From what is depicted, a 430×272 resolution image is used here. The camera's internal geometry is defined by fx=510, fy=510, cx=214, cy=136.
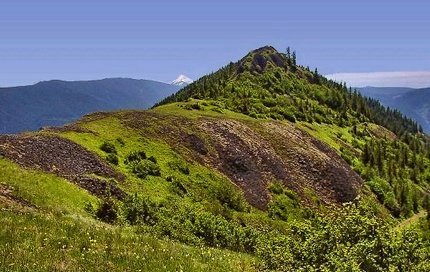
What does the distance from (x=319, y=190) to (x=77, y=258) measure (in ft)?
256

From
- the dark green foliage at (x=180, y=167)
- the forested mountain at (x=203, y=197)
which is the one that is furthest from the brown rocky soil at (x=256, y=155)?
the dark green foliage at (x=180, y=167)

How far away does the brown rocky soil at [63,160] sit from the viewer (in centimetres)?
4916

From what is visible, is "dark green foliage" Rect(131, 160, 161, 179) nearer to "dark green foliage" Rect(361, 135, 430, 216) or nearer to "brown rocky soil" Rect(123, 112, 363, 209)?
"brown rocky soil" Rect(123, 112, 363, 209)

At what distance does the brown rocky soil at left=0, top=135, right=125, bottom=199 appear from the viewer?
49156mm

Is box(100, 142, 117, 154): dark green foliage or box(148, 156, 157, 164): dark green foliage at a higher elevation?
box(100, 142, 117, 154): dark green foliage

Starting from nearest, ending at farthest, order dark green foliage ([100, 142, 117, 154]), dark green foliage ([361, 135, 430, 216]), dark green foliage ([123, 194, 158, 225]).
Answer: dark green foliage ([123, 194, 158, 225])
dark green foliage ([100, 142, 117, 154])
dark green foliage ([361, 135, 430, 216])

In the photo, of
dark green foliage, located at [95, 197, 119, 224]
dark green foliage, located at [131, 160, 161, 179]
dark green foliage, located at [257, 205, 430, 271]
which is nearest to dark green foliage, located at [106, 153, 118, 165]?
dark green foliage, located at [131, 160, 161, 179]

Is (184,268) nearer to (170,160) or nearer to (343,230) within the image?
(343,230)

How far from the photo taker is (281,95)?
190m

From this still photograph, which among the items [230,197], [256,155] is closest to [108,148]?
[230,197]

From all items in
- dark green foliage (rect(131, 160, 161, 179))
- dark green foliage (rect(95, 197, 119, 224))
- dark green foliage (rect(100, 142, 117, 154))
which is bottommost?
dark green foliage (rect(95, 197, 119, 224))

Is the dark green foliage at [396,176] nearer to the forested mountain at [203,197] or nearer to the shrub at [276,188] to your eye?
the forested mountain at [203,197]

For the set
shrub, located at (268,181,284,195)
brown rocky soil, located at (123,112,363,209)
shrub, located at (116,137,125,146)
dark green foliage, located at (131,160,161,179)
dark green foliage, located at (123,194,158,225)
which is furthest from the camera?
shrub, located at (268,181,284,195)

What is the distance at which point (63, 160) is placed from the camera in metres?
53.5
